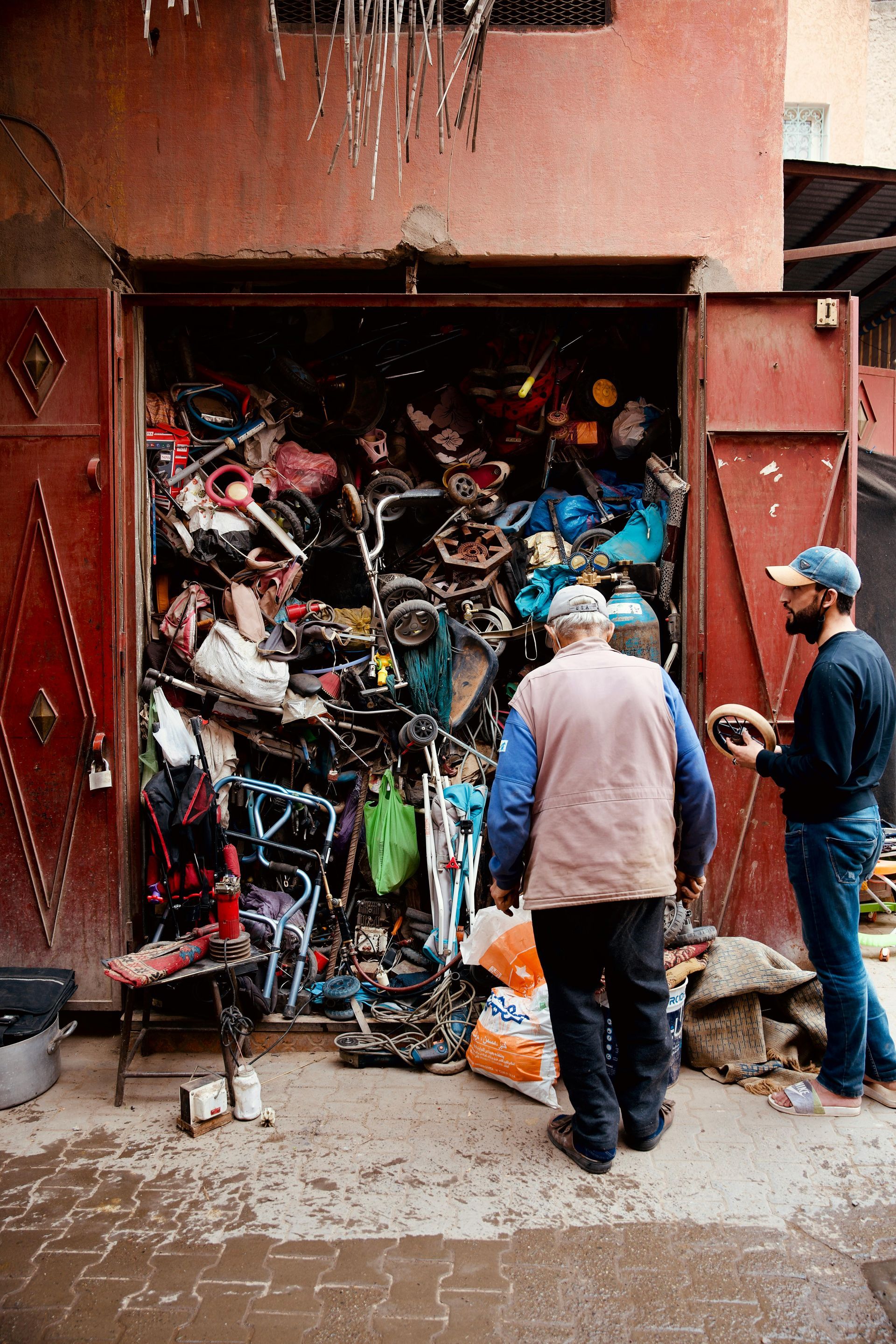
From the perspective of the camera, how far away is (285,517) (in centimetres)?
582

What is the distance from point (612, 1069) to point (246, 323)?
5.23m

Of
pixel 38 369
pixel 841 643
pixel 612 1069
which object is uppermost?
pixel 38 369

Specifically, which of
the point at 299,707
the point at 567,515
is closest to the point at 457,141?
the point at 567,515

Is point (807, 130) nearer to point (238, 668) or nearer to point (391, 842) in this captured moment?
point (238, 668)

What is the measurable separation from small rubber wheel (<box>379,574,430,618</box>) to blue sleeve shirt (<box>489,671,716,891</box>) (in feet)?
7.65

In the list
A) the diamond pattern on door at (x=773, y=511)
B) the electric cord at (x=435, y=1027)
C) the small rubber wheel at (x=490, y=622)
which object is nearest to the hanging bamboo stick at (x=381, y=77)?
the diamond pattern on door at (x=773, y=511)

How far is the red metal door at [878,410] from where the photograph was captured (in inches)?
287

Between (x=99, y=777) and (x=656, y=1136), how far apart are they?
10.6 ft

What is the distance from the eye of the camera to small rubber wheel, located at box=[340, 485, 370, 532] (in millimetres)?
5707

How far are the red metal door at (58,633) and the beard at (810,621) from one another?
3481 millimetres

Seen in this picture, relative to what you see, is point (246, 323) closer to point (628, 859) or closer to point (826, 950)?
point (628, 859)

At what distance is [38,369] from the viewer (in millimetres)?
4797

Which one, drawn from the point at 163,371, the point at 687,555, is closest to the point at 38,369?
the point at 163,371

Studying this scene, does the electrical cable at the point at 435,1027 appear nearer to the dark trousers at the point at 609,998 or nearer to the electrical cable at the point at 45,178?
the dark trousers at the point at 609,998
